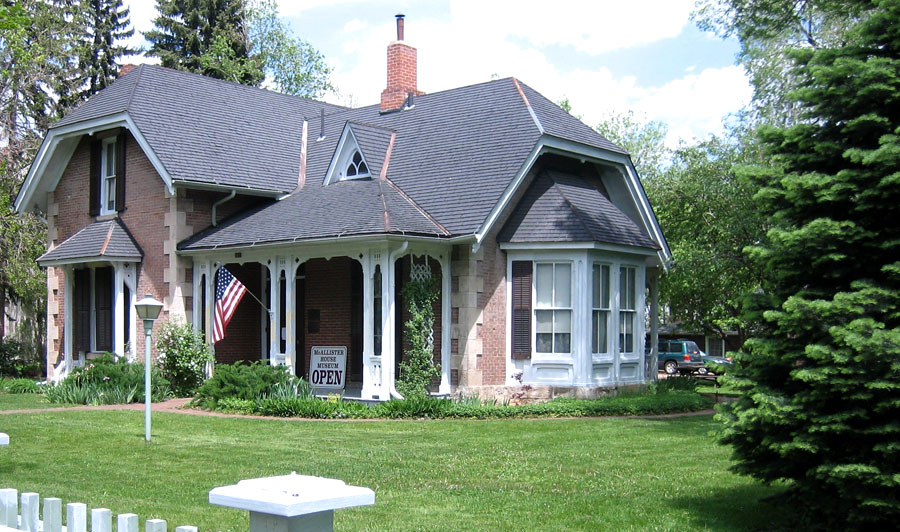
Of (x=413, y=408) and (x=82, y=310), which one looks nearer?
(x=413, y=408)

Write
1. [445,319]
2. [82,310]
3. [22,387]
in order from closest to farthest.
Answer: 1. [445,319]
2. [22,387]
3. [82,310]

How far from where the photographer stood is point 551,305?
19.9m

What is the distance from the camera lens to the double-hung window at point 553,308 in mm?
19812

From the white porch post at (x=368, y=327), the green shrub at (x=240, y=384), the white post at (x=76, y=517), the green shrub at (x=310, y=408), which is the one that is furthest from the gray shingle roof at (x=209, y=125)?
the white post at (x=76, y=517)

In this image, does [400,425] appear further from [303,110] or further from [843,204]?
[303,110]

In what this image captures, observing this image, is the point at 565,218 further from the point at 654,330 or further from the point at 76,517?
the point at 76,517

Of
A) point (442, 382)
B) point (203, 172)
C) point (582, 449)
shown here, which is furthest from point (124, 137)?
point (582, 449)

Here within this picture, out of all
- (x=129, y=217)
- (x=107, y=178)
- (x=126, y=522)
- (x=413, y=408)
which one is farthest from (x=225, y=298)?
(x=126, y=522)

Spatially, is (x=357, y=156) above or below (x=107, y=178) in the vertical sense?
above

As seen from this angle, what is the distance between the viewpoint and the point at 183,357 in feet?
70.5

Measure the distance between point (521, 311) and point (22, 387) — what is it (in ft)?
41.7

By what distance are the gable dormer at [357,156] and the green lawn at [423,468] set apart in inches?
280

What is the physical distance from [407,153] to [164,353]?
723 centimetres

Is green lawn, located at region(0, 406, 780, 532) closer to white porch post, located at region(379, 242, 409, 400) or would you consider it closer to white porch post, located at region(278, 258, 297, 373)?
white porch post, located at region(379, 242, 409, 400)
